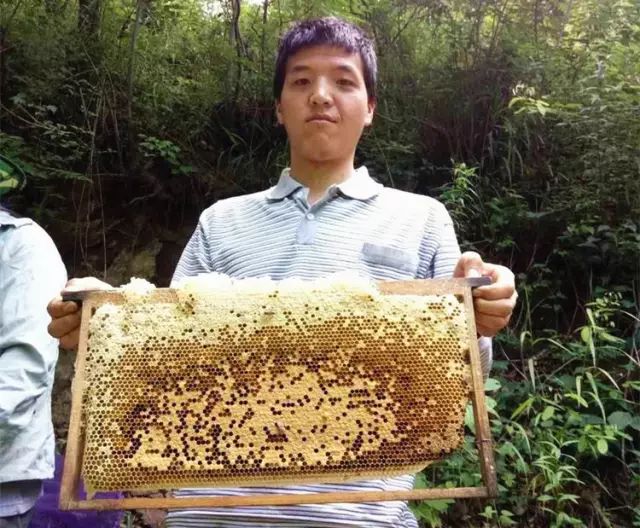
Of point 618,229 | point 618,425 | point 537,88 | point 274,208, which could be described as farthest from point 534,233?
point 274,208

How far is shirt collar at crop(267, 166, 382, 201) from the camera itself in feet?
5.64

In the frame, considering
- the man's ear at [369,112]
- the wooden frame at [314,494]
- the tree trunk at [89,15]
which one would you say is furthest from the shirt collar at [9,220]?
the tree trunk at [89,15]

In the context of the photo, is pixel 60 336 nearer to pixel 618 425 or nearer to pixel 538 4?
pixel 618 425

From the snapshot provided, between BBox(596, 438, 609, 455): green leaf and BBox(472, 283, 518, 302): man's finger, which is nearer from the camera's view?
BBox(472, 283, 518, 302): man's finger

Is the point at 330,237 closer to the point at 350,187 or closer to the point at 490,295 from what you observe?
the point at 350,187

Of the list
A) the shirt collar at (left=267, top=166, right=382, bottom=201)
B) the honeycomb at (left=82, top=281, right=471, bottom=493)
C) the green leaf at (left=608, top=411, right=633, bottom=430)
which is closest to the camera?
the honeycomb at (left=82, top=281, right=471, bottom=493)

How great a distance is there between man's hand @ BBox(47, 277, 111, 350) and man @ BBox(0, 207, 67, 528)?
407 millimetres

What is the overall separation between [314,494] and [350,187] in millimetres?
862

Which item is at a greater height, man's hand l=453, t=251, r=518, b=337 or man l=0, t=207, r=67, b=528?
man's hand l=453, t=251, r=518, b=337

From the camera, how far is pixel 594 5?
459 centimetres

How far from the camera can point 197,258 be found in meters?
1.75

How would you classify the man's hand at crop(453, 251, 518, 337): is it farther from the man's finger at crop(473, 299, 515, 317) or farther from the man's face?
the man's face

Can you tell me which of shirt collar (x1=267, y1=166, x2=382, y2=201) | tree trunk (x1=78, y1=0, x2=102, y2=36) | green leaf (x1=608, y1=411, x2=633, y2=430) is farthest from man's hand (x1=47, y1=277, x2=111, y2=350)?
tree trunk (x1=78, y1=0, x2=102, y2=36)

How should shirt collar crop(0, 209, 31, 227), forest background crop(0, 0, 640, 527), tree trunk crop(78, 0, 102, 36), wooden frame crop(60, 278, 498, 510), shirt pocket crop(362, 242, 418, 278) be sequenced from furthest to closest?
tree trunk crop(78, 0, 102, 36) → forest background crop(0, 0, 640, 527) → shirt collar crop(0, 209, 31, 227) → shirt pocket crop(362, 242, 418, 278) → wooden frame crop(60, 278, 498, 510)
